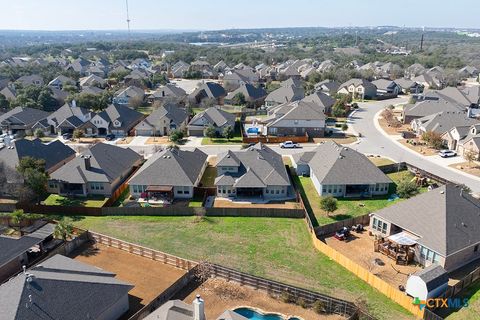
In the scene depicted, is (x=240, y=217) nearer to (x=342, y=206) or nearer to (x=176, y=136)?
(x=342, y=206)

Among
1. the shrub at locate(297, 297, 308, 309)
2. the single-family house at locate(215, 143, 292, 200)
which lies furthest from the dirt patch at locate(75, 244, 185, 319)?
the single-family house at locate(215, 143, 292, 200)

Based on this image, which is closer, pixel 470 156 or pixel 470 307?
pixel 470 307

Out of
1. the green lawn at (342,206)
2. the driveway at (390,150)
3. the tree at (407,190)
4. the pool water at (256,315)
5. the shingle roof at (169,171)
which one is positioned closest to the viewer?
the pool water at (256,315)

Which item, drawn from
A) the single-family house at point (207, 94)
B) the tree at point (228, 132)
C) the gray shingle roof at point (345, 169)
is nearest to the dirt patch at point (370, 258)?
the gray shingle roof at point (345, 169)

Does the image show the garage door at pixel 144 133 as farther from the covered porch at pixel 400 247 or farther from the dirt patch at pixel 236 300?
the covered porch at pixel 400 247

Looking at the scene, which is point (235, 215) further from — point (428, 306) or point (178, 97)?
point (178, 97)

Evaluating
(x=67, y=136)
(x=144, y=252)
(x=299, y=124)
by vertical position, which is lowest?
(x=144, y=252)

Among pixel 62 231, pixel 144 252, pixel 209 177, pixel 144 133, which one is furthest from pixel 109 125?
pixel 144 252

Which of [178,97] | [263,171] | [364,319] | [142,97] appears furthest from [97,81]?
[364,319]
